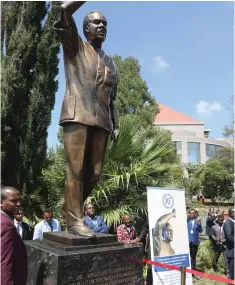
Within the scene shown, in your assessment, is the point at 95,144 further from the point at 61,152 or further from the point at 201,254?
the point at 201,254

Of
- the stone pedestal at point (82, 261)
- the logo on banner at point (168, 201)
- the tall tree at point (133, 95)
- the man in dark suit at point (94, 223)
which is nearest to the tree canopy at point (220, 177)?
the tall tree at point (133, 95)

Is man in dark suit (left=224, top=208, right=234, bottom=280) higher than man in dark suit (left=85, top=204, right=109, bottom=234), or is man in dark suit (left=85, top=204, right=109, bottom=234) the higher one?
man in dark suit (left=85, top=204, right=109, bottom=234)

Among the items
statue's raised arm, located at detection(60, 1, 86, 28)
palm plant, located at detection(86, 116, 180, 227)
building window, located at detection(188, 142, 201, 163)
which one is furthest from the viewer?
building window, located at detection(188, 142, 201, 163)

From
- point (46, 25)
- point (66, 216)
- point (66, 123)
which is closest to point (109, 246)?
point (66, 216)

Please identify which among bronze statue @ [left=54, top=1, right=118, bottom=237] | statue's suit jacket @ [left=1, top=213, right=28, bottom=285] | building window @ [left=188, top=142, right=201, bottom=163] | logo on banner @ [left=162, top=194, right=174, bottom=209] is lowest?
statue's suit jacket @ [left=1, top=213, right=28, bottom=285]

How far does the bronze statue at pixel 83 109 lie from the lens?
10.5 feet

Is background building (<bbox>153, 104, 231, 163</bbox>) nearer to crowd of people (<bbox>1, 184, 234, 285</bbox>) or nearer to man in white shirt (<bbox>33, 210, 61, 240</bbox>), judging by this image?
crowd of people (<bbox>1, 184, 234, 285</bbox>)

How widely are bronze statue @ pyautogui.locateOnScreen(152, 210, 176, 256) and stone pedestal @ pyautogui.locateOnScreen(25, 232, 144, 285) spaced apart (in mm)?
2063

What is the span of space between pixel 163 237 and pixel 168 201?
1.94ft

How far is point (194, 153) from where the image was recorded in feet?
174

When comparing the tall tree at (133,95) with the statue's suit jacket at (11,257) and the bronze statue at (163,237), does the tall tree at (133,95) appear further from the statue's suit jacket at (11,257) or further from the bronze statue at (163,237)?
the statue's suit jacket at (11,257)

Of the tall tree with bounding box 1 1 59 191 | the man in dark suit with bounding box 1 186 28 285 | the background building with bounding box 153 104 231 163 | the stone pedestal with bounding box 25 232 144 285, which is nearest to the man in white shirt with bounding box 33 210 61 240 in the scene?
the stone pedestal with bounding box 25 232 144 285

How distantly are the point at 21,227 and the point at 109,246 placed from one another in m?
2.97

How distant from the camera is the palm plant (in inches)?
295
